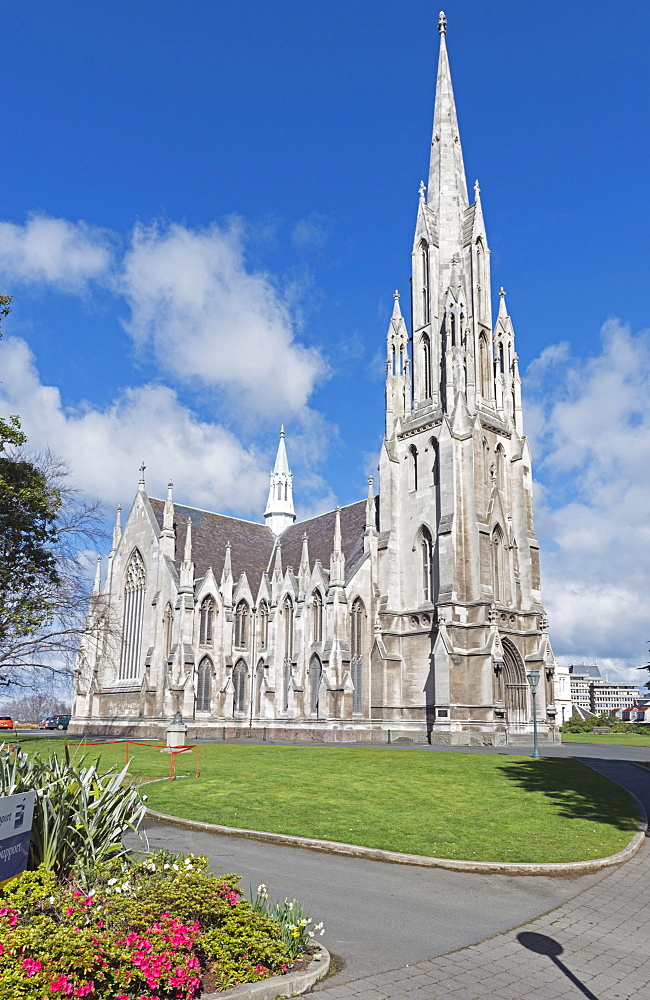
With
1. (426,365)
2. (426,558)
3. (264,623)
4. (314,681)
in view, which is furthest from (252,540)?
(426,365)

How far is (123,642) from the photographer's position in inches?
2067

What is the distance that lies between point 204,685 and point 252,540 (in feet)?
46.7

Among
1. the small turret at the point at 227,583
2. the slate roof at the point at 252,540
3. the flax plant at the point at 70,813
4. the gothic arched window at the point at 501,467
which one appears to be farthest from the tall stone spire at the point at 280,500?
the flax plant at the point at 70,813

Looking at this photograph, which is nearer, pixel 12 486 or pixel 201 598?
pixel 12 486

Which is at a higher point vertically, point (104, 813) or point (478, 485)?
point (478, 485)

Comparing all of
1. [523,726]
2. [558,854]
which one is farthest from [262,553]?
[558,854]

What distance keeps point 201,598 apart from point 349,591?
34.6 ft

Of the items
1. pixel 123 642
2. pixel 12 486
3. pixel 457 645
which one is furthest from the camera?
pixel 123 642

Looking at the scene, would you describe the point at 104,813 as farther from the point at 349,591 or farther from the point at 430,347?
the point at 430,347

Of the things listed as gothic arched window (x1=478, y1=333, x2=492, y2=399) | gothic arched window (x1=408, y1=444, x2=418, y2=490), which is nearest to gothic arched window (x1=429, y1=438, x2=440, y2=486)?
gothic arched window (x1=408, y1=444, x2=418, y2=490)

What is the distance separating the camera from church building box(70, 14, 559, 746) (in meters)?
40.6

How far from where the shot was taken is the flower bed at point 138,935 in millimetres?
5465

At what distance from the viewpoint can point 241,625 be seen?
50.5m

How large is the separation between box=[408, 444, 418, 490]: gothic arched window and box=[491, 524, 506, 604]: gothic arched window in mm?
5561
